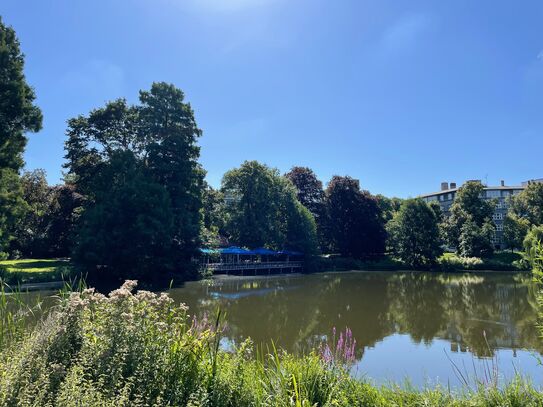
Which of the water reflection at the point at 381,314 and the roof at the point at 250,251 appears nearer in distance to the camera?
the water reflection at the point at 381,314

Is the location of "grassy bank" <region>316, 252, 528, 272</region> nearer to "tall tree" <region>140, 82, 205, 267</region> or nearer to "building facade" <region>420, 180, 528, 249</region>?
"tall tree" <region>140, 82, 205, 267</region>

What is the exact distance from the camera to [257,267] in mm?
35906

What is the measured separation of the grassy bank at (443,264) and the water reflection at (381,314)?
15.3 m

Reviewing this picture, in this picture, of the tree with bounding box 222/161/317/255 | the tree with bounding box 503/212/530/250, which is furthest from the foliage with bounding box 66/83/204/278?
the tree with bounding box 503/212/530/250

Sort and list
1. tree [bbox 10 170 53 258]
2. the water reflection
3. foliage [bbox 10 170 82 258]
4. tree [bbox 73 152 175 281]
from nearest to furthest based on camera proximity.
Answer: the water reflection → tree [bbox 73 152 175 281] → foliage [bbox 10 170 82 258] → tree [bbox 10 170 53 258]

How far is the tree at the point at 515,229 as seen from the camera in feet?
135

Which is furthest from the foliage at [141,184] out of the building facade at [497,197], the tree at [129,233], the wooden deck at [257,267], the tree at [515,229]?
the building facade at [497,197]

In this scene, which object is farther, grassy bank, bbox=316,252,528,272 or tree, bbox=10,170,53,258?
grassy bank, bbox=316,252,528,272

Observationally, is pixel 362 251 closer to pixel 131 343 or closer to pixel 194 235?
pixel 194 235

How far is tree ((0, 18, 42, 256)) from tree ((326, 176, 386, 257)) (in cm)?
3358

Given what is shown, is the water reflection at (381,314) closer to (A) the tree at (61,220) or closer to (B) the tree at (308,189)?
(A) the tree at (61,220)

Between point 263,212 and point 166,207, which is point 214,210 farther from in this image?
point 166,207

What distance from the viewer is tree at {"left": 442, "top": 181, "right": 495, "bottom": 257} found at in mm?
41250

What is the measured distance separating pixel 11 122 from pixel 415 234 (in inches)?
1476
